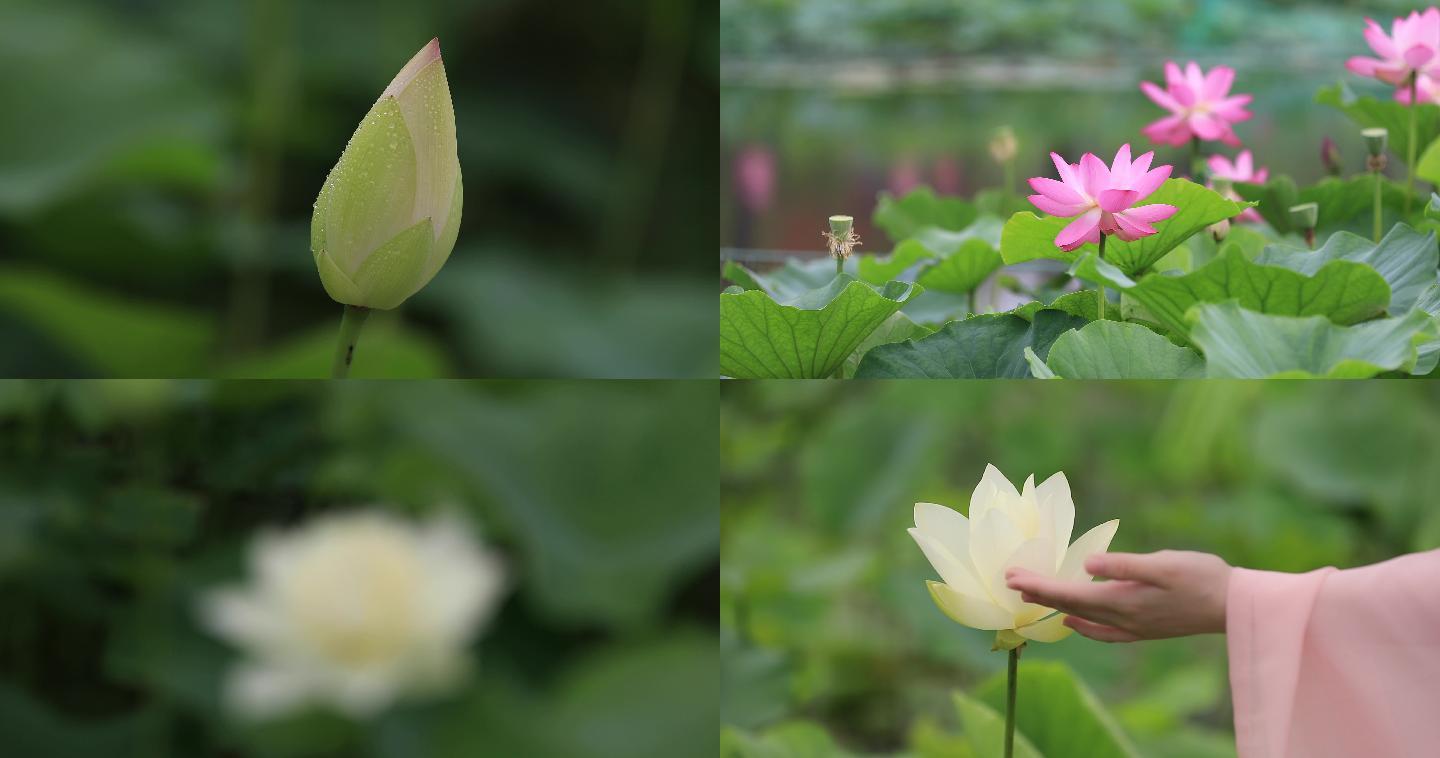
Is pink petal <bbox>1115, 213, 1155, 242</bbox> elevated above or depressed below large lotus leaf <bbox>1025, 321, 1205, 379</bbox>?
above

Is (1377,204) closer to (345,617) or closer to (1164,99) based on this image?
(1164,99)

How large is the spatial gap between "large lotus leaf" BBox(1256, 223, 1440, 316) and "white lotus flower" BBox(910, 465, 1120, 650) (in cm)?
9

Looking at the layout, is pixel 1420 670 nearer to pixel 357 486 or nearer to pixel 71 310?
pixel 357 486

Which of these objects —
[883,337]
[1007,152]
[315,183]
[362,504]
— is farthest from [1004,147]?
[315,183]

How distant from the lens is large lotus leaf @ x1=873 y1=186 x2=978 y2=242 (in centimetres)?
39

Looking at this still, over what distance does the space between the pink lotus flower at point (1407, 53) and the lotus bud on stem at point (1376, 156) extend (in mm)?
16

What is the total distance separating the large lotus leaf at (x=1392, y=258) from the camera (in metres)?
0.29

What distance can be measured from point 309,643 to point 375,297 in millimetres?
213

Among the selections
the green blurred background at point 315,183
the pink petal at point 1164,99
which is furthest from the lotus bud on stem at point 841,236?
the green blurred background at point 315,183

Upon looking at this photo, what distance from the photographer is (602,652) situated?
56 cm

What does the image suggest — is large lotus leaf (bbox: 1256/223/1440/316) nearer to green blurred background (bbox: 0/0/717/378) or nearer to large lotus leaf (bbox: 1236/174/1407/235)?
large lotus leaf (bbox: 1236/174/1407/235)

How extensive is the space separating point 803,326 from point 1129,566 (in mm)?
81

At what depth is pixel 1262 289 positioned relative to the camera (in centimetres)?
28

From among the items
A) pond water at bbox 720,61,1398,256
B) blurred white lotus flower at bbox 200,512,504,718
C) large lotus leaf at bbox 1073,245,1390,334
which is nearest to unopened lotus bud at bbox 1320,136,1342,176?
pond water at bbox 720,61,1398,256
